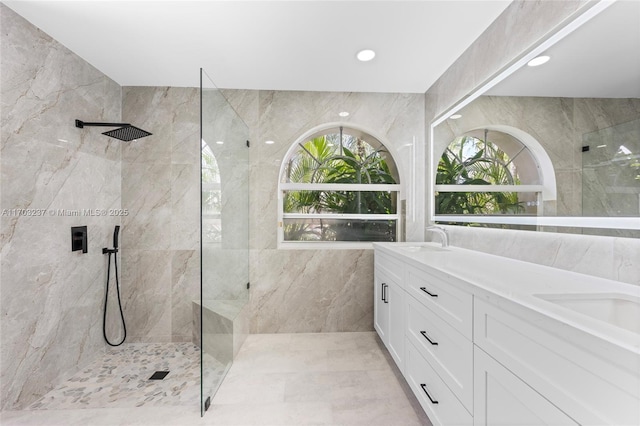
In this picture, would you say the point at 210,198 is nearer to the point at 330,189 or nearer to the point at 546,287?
the point at 330,189

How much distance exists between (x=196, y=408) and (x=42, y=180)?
1784 mm

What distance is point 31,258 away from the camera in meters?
1.83

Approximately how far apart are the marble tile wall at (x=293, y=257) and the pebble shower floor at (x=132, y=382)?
712 millimetres

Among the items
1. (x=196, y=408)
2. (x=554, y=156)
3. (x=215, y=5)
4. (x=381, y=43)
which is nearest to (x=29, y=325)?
(x=196, y=408)

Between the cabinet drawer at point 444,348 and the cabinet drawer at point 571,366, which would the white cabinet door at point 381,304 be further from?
the cabinet drawer at point 571,366

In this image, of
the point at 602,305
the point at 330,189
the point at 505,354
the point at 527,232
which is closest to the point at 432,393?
the point at 505,354

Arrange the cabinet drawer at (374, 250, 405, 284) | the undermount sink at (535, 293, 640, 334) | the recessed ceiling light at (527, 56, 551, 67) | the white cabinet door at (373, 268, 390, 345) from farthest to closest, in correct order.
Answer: the white cabinet door at (373, 268, 390, 345), the cabinet drawer at (374, 250, 405, 284), the recessed ceiling light at (527, 56, 551, 67), the undermount sink at (535, 293, 640, 334)

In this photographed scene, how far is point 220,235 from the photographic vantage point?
199cm

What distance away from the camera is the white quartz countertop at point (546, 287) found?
68cm

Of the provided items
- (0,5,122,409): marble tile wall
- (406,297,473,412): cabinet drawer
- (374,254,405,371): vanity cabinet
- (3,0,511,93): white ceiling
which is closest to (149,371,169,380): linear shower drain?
(0,5,122,409): marble tile wall

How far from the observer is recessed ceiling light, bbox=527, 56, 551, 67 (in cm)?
141

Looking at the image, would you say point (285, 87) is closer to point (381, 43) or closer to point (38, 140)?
point (381, 43)

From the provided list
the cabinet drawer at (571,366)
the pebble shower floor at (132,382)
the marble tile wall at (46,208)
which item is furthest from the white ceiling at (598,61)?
the marble tile wall at (46,208)

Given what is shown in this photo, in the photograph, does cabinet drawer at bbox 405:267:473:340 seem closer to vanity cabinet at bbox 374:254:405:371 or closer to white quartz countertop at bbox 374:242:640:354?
white quartz countertop at bbox 374:242:640:354
